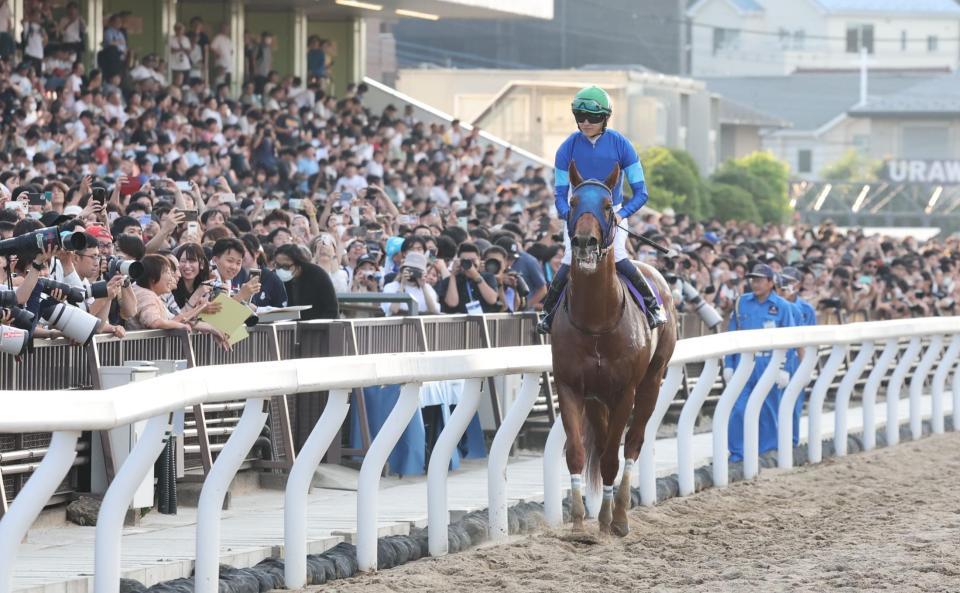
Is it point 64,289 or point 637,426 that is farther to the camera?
point 637,426

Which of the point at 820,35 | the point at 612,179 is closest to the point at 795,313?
the point at 612,179

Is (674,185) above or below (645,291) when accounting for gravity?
above

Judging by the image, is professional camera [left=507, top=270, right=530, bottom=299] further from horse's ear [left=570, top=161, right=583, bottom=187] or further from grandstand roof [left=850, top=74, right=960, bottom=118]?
grandstand roof [left=850, top=74, right=960, bottom=118]

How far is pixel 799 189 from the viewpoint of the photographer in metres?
57.8

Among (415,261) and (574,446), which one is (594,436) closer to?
(574,446)

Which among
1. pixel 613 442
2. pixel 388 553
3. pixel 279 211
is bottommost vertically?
pixel 388 553

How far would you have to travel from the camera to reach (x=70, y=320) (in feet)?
22.7

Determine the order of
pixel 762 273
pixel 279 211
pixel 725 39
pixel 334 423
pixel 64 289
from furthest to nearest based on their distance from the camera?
pixel 725 39, pixel 762 273, pixel 279 211, pixel 64 289, pixel 334 423

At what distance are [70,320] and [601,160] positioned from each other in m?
2.46

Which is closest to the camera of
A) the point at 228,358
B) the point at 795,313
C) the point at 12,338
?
the point at 12,338

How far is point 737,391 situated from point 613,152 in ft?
9.52

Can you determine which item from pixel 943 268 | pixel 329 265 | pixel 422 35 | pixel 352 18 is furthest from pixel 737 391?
pixel 422 35

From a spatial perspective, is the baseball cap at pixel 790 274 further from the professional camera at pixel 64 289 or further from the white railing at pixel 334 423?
the professional camera at pixel 64 289

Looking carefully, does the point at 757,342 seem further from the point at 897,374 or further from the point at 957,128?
the point at 957,128
